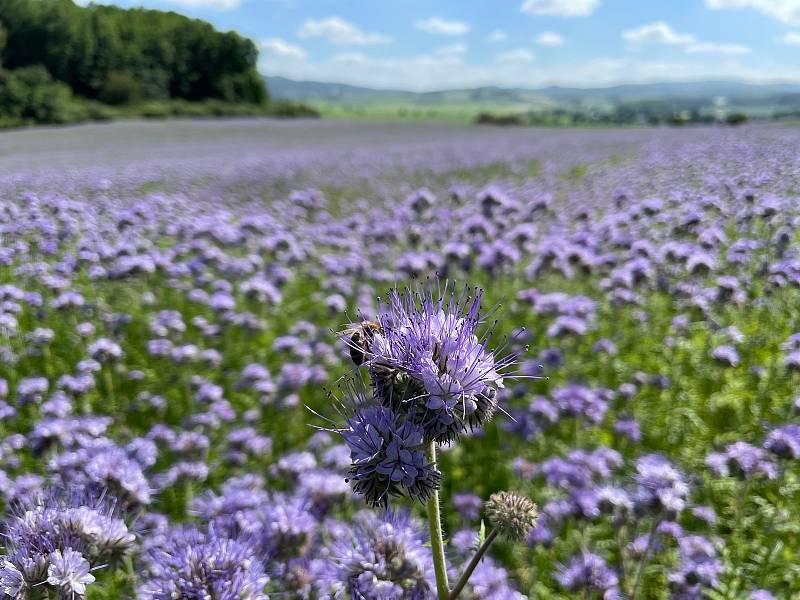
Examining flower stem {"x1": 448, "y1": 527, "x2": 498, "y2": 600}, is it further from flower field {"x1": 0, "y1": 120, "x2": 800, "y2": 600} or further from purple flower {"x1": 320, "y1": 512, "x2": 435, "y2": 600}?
purple flower {"x1": 320, "y1": 512, "x2": 435, "y2": 600}

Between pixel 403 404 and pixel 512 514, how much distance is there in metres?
0.43

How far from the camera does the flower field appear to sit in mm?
1570

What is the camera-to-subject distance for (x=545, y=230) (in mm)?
10242

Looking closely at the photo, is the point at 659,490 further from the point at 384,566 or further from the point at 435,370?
the point at 435,370

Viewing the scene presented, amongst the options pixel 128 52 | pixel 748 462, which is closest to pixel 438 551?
pixel 748 462

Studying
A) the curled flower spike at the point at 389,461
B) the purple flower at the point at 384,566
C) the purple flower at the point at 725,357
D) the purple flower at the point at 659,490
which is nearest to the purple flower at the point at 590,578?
the purple flower at the point at 659,490

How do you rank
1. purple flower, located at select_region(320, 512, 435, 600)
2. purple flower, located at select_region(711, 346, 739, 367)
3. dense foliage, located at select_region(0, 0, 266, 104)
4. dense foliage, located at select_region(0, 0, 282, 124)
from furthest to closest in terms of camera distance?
dense foliage, located at select_region(0, 0, 266, 104) → dense foliage, located at select_region(0, 0, 282, 124) → purple flower, located at select_region(711, 346, 739, 367) → purple flower, located at select_region(320, 512, 435, 600)

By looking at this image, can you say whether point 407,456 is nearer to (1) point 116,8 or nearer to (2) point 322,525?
(2) point 322,525

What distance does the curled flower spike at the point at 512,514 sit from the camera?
1.45 m

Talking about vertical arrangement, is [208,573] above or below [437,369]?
below

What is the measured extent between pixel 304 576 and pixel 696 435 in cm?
412

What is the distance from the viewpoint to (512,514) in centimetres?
147

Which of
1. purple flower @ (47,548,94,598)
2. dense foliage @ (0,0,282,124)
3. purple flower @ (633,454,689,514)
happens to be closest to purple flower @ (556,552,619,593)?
purple flower @ (633,454,689,514)

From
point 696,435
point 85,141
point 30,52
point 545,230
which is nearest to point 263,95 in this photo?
point 30,52
